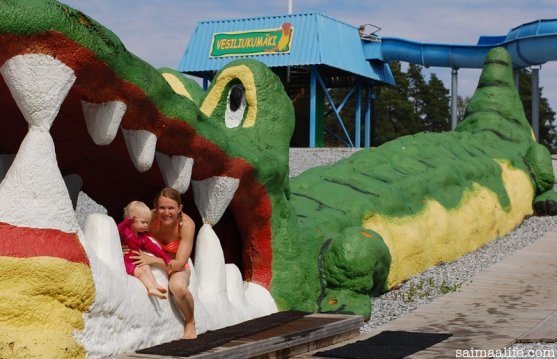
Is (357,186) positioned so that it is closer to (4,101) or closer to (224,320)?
(224,320)

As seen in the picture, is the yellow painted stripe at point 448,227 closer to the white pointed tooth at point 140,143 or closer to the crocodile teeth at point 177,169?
the crocodile teeth at point 177,169

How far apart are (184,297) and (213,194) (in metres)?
0.81

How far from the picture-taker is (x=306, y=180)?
315 inches

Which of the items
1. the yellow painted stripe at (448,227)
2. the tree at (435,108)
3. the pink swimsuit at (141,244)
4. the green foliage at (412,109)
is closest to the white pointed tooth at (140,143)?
the pink swimsuit at (141,244)

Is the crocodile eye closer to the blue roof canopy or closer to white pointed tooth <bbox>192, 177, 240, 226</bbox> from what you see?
white pointed tooth <bbox>192, 177, 240, 226</bbox>

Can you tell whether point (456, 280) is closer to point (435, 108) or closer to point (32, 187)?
point (32, 187)

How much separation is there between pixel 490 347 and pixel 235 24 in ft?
65.0

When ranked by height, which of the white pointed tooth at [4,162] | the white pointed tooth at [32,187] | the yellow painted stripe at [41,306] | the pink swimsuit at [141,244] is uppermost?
the white pointed tooth at [4,162]

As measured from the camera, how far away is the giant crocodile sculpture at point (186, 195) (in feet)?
12.6

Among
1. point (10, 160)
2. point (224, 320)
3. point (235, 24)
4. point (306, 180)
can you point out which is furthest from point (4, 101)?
point (235, 24)

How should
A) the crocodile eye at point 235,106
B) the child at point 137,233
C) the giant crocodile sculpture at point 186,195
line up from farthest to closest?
1. the crocodile eye at point 235,106
2. the child at point 137,233
3. the giant crocodile sculpture at point 186,195

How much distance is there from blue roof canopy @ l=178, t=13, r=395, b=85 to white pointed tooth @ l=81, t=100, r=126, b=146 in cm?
1796

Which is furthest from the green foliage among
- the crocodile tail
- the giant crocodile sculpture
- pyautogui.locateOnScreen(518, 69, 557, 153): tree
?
the giant crocodile sculpture

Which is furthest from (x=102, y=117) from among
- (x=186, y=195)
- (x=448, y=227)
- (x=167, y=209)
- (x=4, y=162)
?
(x=448, y=227)
